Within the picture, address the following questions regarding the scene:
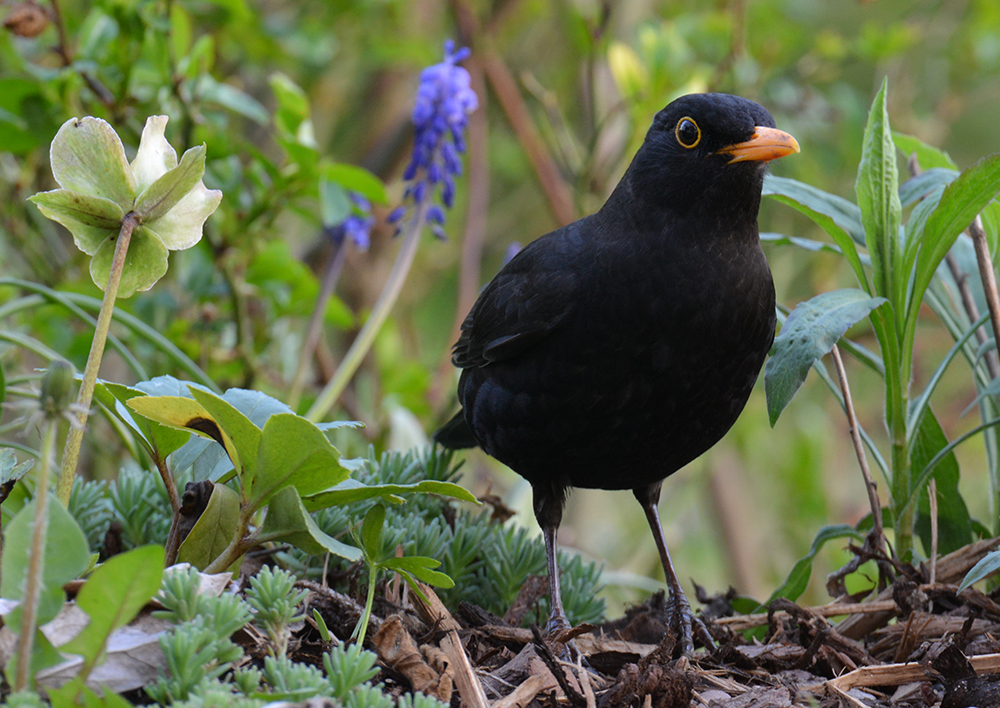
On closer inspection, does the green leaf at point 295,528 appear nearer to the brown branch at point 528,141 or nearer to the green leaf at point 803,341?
the green leaf at point 803,341

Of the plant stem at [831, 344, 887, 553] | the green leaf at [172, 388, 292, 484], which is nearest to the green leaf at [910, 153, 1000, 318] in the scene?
the plant stem at [831, 344, 887, 553]

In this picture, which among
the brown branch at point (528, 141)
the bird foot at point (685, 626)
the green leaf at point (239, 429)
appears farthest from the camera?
the brown branch at point (528, 141)

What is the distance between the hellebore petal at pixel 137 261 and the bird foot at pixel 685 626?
4.38 feet

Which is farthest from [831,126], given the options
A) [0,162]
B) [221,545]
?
[221,545]

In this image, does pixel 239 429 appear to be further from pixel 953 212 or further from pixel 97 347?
pixel 953 212

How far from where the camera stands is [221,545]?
59.1 inches

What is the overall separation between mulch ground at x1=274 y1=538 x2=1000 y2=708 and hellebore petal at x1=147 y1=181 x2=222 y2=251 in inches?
24.2

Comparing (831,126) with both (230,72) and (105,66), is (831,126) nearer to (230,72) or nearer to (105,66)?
(230,72)

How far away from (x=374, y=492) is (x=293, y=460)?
A: 0.47 ft

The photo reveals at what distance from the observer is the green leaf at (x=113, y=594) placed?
3.35ft

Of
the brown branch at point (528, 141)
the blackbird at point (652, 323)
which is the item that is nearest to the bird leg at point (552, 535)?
the blackbird at point (652, 323)

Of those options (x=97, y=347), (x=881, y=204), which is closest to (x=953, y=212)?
(x=881, y=204)

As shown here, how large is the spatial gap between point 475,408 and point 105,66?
1513 millimetres

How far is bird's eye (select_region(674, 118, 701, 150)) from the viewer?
215 cm
